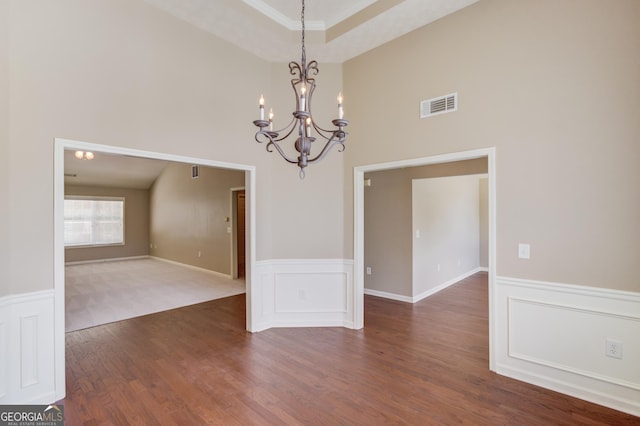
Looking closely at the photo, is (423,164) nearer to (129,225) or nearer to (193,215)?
(193,215)

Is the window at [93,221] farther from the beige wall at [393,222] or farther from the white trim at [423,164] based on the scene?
Result: the white trim at [423,164]

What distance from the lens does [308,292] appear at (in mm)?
4129

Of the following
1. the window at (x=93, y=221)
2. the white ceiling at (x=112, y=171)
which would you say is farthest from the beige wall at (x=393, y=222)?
the window at (x=93, y=221)

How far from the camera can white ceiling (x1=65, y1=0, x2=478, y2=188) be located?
10.3 ft

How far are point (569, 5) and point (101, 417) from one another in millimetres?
4933

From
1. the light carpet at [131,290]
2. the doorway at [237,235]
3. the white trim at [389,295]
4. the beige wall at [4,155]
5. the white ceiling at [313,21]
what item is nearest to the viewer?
the beige wall at [4,155]

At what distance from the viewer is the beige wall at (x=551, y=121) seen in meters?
2.30

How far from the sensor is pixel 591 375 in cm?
243

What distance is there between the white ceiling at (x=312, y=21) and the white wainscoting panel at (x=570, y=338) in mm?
2899

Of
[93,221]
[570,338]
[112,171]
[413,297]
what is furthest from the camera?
[93,221]

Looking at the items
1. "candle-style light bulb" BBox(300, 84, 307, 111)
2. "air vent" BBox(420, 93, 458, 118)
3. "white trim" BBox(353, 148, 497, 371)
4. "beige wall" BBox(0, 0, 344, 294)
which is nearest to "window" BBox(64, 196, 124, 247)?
"beige wall" BBox(0, 0, 344, 294)

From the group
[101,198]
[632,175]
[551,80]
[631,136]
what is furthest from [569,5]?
[101,198]

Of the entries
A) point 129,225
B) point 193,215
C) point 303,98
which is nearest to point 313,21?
point 303,98

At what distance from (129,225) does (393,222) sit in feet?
30.9
